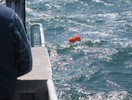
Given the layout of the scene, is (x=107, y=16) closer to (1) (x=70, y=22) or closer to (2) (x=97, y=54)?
(1) (x=70, y=22)

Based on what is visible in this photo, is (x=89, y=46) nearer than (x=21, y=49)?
No

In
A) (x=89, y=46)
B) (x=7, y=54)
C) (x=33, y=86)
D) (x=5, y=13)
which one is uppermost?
(x=5, y=13)

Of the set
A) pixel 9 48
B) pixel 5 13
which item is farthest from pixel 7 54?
pixel 5 13

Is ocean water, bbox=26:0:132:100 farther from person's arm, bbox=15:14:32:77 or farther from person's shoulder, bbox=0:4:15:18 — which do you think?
person's shoulder, bbox=0:4:15:18

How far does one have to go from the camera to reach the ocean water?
10461mm

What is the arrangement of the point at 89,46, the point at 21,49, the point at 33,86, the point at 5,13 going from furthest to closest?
the point at 89,46 < the point at 33,86 < the point at 21,49 < the point at 5,13

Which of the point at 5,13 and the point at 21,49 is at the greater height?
the point at 5,13

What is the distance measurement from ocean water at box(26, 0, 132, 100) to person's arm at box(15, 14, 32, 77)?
7047mm

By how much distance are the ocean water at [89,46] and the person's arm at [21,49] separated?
7047mm

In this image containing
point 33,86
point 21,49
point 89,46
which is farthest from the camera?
point 89,46

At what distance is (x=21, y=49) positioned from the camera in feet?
8.20

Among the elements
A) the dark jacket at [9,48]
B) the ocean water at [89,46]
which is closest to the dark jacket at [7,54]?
the dark jacket at [9,48]

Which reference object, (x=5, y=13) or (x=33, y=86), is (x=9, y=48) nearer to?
(x=5, y=13)

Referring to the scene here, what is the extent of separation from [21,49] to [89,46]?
1119 cm
